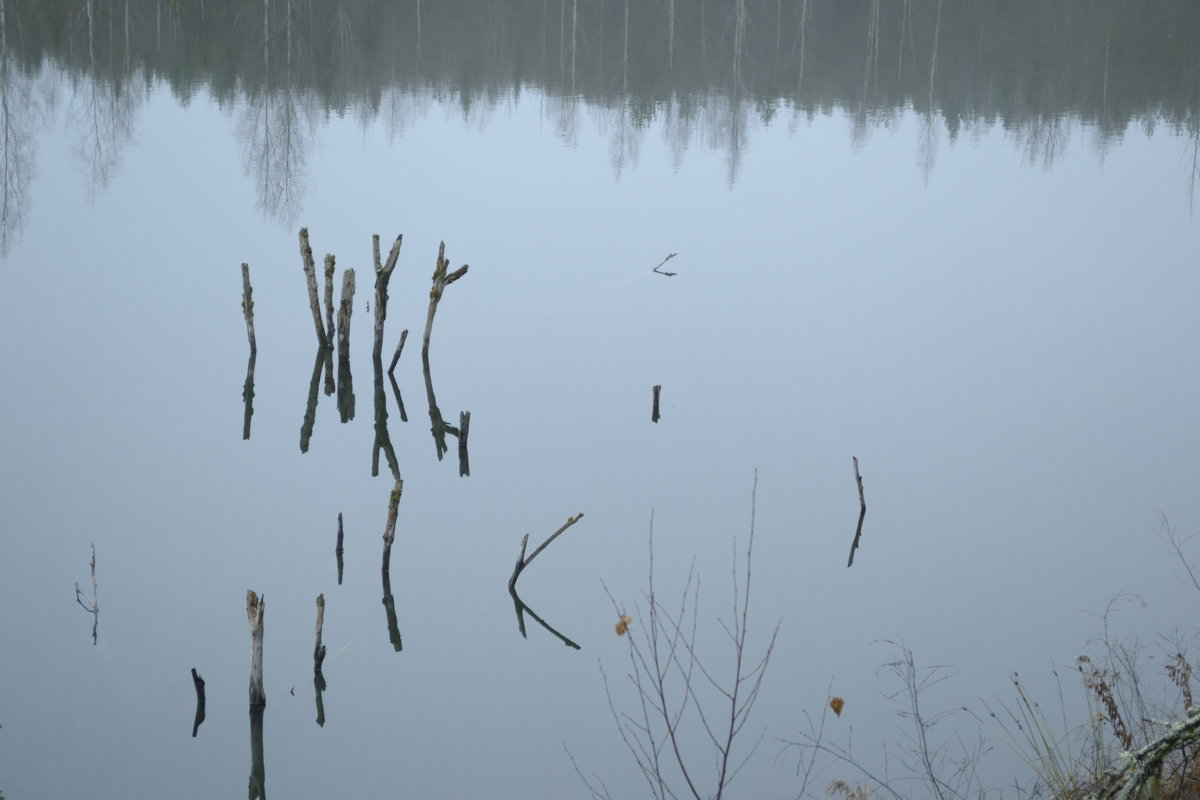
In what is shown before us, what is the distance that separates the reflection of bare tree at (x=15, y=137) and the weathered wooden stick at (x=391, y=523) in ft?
31.0

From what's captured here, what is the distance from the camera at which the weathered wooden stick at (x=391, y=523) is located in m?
7.51

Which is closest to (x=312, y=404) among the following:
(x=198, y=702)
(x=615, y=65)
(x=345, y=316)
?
(x=345, y=316)

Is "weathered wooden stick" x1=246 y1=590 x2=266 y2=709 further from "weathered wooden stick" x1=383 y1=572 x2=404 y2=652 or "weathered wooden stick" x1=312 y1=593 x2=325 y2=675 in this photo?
"weathered wooden stick" x1=383 y1=572 x2=404 y2=652

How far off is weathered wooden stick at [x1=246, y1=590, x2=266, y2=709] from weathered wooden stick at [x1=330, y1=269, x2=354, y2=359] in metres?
4.91

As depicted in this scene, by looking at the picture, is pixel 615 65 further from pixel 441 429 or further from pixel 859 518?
pixel 859 518

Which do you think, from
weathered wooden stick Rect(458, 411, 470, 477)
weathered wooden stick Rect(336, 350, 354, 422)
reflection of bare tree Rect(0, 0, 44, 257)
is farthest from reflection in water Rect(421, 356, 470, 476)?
reflection of bare tree Rect(0, 0, 44, 257)

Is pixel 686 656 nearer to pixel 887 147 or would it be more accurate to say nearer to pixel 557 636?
pixel 557 636

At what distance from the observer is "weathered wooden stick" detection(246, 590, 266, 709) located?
19.7ft

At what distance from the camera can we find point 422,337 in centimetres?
1245

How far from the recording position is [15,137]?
19.9 meters

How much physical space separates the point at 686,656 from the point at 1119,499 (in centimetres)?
431

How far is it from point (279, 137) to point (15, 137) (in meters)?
4.13

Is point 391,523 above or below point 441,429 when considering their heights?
above

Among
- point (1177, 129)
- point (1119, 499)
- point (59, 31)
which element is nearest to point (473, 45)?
point (59, 31)
